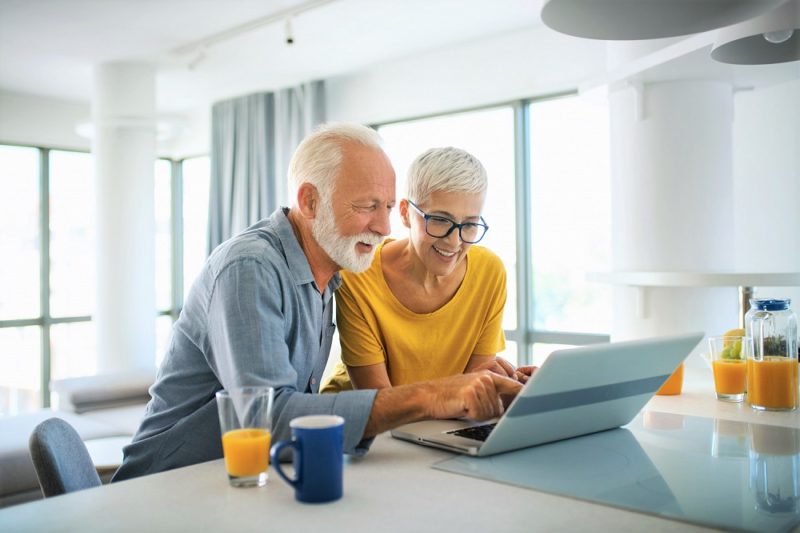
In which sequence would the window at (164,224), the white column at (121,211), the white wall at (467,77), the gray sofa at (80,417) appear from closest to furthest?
the gray sofa at (80,417)
the white wall at (467,77)
the white column at (121,211)
the window at (164,224)

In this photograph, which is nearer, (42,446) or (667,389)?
(42,446)

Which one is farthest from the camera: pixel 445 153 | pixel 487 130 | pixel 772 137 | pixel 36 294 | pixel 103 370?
pixel 36 294

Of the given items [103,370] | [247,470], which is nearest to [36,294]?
[103,370]

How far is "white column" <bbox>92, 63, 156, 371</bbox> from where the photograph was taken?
529 centimetres

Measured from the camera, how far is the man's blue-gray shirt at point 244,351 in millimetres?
1249

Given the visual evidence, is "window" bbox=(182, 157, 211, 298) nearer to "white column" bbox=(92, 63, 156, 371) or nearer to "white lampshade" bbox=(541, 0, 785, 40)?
"white column" bbox=(92, 63, 156, 371)

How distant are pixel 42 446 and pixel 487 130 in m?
4.14

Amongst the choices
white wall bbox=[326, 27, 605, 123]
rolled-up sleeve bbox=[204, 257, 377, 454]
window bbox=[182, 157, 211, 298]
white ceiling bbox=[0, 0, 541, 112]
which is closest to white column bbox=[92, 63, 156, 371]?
white ceiling bbox=[0, 0, 541, 112]

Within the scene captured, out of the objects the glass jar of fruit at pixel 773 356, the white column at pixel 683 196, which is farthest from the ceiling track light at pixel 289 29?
the glass jar of fruit at pixel 773 356

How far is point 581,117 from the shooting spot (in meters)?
4.51

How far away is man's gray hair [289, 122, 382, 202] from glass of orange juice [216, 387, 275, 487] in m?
0.57

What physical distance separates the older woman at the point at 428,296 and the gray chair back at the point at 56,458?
62cm

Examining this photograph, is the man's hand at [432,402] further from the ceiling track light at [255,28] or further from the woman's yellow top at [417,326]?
the ceiling track light at [255,28]

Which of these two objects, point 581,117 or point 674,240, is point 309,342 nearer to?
point 674,240
